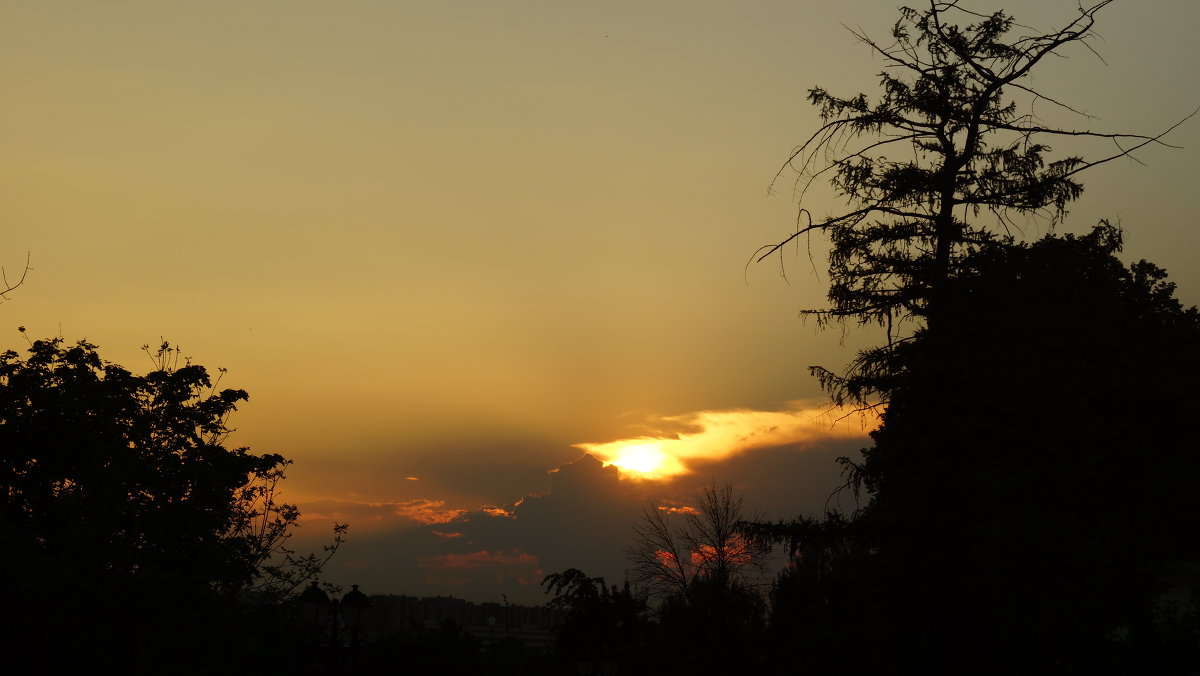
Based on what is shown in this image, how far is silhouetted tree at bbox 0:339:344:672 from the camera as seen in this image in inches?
693

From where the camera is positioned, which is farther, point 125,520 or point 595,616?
point 595,616

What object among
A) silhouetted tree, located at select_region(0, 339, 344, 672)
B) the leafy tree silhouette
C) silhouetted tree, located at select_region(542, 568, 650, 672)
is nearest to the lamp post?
silhouetted tree, located at select_region(0, 339, 344, 672)

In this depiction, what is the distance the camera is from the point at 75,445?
24828 mm

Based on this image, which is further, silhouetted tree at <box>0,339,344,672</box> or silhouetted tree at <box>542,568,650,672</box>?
silhouetted tree at <box>542,568,650,672</box>

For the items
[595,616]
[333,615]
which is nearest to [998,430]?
[333,615]

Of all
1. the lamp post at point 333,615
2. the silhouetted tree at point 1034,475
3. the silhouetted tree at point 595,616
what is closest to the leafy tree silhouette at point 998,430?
the silhouetted tree at point 1034,475

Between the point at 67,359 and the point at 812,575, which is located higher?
the point at 67,359

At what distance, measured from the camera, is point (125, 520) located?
21.3 m

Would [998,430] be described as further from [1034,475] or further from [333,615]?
[333,615]

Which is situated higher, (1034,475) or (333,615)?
(1034,475)

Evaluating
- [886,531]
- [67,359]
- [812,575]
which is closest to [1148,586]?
[886,531]

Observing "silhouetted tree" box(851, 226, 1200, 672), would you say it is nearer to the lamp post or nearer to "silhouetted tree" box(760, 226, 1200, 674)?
"silhouetted tree" box(760, 226, 1200, 674)

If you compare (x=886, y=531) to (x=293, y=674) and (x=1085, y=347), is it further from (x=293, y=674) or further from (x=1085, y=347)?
(x=293, y=674)

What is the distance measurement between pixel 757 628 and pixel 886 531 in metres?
36.1
